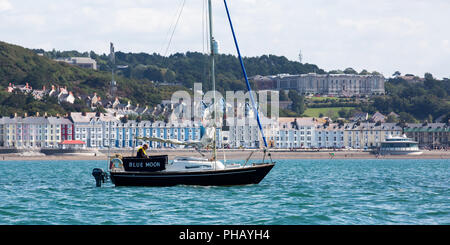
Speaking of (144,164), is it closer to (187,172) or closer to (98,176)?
(187,172)

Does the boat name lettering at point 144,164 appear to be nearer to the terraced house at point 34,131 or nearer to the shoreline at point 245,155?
the shoreline at point 245,155

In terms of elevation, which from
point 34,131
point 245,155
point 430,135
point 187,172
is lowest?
point 245,155

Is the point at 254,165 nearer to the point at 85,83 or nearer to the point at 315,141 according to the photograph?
the point at 315,141

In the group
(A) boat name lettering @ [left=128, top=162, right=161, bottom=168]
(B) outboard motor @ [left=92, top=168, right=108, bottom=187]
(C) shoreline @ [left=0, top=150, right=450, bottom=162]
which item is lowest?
(C) shoreline @ [left=0, top=150, right=450, bottom=162]

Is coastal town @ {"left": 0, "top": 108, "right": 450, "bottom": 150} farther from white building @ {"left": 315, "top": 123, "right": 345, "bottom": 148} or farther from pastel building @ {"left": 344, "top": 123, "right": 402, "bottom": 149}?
white building @ {"left": 315, "top": 123, "right": 345, "bottom": 148}

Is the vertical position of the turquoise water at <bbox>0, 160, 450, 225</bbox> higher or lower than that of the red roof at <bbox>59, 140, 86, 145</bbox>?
lower

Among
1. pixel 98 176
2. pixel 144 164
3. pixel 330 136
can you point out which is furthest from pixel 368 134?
pixel 144 164

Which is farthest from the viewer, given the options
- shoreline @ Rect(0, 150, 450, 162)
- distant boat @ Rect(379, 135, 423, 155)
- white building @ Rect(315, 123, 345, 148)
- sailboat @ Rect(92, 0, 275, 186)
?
white building @ Rect(315, 123, 345, 148)

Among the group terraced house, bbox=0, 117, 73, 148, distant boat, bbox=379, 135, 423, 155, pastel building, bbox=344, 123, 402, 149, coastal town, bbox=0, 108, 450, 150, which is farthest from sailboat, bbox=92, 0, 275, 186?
pastel building, bbox=344, 123, 402, 149

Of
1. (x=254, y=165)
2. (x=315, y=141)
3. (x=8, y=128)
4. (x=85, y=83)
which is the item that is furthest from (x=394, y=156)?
(x=85, y=83)

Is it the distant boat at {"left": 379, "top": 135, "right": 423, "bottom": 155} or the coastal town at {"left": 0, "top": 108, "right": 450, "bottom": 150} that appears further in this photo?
the coastal town at {"left": 0, "top": 108, "right": 450, "bottom": 150}

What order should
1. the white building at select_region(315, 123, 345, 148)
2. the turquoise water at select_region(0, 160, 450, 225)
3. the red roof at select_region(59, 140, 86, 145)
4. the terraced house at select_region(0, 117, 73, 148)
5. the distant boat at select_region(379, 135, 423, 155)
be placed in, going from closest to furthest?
1. the turquoise water at select_region(0, 160, 450, 225)
2. the distant boat at select_region(379, 135, 423, 155)
3. the red roof at select_region(59, 140, 86, 145)
4. the terraced house at select_region(0, 117, 73, 148)
5. the white building at select_region(315, 123, 345, 148)

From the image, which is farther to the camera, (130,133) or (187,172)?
(130,133)

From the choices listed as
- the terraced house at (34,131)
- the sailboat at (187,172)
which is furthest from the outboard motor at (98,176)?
the terraced house at (34,131)
